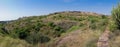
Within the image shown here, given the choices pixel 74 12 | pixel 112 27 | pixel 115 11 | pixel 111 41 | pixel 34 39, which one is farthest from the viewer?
pixel 74 12

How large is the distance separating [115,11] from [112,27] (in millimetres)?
2125

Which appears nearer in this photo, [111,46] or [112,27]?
[111,46]

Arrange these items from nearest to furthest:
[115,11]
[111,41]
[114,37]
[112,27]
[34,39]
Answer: [111,41], [114,37], [34,39], [112,27], [115,11]

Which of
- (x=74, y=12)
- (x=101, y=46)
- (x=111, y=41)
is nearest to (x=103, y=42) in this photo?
(x=111, y=41)

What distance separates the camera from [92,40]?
1572 cm

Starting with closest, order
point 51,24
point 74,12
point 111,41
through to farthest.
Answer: point 111,41 < point 51,24 < point 74,12

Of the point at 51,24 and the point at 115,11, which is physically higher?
the point at 115,11

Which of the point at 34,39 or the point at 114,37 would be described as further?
the point at 34,39

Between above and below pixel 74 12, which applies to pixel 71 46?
above

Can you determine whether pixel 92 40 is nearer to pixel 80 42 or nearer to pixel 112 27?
pixel 80 42

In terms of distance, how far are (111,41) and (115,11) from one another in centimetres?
822

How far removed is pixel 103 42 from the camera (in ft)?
50.7

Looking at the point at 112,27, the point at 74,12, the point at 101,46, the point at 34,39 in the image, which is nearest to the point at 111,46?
the point at 101,46

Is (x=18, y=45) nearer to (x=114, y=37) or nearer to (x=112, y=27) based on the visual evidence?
(x=114, y=37)
